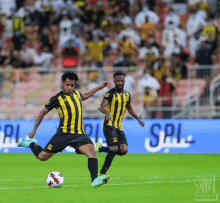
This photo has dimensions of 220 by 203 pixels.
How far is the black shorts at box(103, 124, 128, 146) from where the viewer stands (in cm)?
1052

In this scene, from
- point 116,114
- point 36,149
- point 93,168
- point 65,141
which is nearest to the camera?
point 93,168

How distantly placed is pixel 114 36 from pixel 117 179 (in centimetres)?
1204

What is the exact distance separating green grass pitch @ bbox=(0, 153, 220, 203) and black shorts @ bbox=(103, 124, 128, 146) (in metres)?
0.67

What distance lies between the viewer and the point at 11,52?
20453 mm

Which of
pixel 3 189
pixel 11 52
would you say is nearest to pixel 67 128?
pixel 3 189

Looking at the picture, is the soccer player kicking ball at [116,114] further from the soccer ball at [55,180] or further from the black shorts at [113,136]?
the soccer ball at [55,180]

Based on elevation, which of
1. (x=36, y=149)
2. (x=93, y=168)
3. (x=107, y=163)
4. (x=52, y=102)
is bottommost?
(x=107, y=163)

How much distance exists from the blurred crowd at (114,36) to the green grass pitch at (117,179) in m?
4.31

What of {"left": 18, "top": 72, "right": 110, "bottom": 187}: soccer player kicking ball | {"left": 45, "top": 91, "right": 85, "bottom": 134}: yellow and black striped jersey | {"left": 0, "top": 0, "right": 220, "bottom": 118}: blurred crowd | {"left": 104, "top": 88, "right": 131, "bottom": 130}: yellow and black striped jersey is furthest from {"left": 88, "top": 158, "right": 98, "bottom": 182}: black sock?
{"left": 0, "top": 0, "right": 220, "bottom": 118}: blurred crowd

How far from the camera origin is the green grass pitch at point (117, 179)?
7070 millimetres

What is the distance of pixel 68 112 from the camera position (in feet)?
28.7

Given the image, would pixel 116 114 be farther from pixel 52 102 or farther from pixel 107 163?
pixel 52 102

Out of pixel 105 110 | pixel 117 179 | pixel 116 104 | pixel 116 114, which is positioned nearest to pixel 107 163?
pixel 117 179

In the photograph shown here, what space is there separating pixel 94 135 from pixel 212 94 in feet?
14.2
